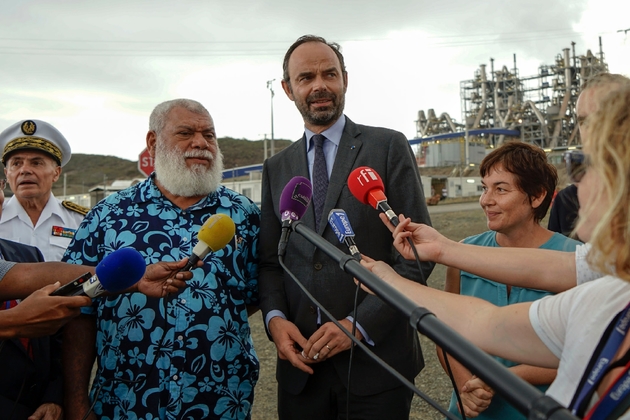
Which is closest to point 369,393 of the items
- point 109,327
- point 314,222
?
point 314,222

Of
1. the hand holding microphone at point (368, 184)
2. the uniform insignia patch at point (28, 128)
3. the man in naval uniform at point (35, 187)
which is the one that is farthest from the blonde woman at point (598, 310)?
the uniform insignia patch at point (28, 128)

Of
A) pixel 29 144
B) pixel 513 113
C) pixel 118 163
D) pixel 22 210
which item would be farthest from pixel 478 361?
pixel 118 163

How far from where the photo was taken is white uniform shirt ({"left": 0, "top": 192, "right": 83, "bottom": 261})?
393cm

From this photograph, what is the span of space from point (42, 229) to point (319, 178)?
95.6 inches

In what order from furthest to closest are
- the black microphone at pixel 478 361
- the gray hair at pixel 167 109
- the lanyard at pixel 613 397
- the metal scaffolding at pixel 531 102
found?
1. the metal scaffolding at pixel 531 102
2. the gray hair at pixel 167 109
3. the lanyard at pixel 613 397
4. the black microphone at pixel 478 361

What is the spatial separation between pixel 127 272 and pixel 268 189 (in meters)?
1.32

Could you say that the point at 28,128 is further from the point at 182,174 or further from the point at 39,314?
the point at 39,314

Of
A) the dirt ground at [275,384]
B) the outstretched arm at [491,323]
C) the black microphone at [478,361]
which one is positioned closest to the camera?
the black microphone at [478,361]

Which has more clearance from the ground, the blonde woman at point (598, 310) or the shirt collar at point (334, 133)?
the shirt collar at point (334, 133)

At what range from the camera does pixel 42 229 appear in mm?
3986

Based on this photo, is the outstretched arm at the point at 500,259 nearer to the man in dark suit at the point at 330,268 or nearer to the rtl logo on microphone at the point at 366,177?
the rtl logo on microphone at the point at 366,177

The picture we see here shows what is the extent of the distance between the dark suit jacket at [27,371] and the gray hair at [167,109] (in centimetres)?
96

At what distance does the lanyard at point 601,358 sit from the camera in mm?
1091

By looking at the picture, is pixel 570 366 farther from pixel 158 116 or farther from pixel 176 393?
pixel 158 116
